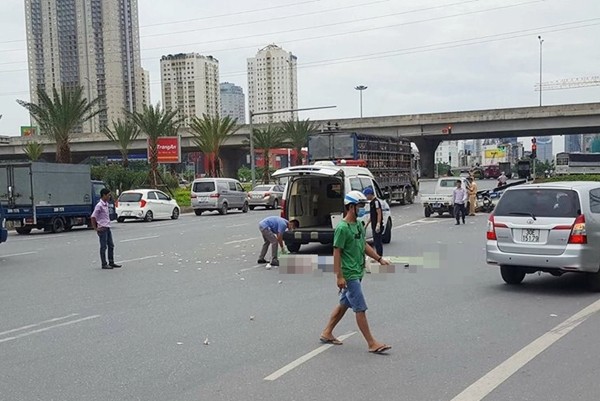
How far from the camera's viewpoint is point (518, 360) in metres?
6.38

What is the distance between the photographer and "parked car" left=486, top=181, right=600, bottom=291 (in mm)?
9562

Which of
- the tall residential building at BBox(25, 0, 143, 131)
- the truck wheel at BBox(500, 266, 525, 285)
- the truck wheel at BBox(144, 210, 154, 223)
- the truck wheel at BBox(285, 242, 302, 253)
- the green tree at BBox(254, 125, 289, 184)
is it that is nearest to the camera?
the truck wheel at BBox(500, 266, 525, 285)

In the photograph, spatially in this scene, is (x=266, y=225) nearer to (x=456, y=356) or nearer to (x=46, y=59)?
(x=456, y=356)

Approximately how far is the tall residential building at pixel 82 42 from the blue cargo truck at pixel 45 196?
42856 millimetres

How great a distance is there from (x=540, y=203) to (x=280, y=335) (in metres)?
4.88

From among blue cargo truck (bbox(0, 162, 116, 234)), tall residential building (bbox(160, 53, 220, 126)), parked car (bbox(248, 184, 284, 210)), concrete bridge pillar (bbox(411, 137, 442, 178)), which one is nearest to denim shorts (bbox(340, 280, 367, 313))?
blue cargo truck (bbox(0, 162, 116, 234))

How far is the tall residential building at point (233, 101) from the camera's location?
134 m

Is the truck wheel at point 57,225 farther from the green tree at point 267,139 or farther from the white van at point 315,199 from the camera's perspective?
the green tree at point 267,139

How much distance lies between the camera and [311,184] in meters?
15.6

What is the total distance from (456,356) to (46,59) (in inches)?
2869

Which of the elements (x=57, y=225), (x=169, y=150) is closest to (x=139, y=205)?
(x=57, y=225)

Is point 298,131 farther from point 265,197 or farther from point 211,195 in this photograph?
point 211,195

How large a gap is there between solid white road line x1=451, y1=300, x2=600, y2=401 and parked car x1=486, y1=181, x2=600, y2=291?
3.78 feet

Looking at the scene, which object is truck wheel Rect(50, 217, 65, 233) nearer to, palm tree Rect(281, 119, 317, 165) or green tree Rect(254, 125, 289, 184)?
green tree Rect(254, 125, 289, 184)
